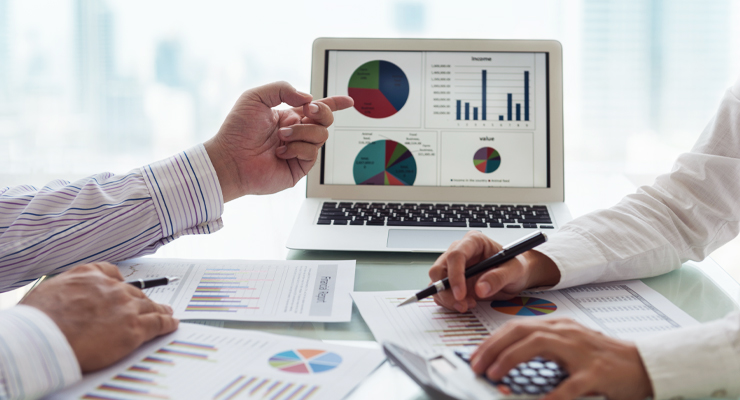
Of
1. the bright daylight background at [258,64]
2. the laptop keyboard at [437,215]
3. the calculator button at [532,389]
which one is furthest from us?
the bright daylight background at [258,64]

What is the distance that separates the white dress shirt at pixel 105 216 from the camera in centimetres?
76

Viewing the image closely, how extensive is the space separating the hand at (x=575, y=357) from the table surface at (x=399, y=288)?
0.24 feet

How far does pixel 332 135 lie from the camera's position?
1.17 metres

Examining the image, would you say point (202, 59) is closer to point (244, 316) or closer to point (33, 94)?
point (33, 94)

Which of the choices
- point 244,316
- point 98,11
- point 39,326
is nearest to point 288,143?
point 244,316

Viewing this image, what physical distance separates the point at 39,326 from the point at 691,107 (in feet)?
7.54

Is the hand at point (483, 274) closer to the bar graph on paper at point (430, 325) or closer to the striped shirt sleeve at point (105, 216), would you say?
the bar graph on paper at point (430, 325)

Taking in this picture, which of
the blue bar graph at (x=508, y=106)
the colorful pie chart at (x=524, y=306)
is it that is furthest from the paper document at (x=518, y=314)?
the blue bar graph at (x=508, y=106)

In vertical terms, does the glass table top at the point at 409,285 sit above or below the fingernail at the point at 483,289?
below

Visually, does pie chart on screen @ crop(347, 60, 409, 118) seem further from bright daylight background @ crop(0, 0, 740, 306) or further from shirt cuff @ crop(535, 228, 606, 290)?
bright daylight background @ crop(0, 0, 740, 306)

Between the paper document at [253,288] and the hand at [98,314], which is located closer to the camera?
the hand at [98,314]

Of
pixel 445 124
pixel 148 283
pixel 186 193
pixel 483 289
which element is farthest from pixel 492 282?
pixel 445 124

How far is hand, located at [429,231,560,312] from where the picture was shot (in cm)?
60

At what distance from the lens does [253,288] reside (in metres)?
0.69
